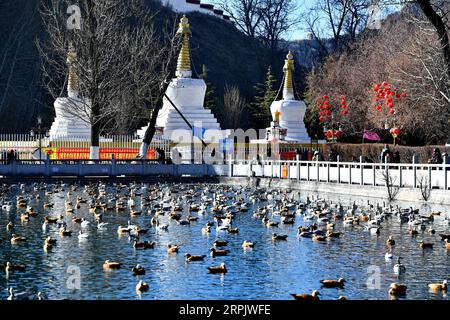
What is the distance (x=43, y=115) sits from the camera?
101m

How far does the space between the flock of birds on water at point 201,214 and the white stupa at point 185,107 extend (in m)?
20.5

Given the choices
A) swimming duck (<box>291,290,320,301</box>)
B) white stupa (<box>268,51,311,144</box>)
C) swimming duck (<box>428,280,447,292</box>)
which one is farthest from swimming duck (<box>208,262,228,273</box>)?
white stupa (<box>268,51,311,144</box>)

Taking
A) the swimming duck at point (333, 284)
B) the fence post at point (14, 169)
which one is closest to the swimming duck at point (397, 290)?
the swimming duck at point (333, 284)

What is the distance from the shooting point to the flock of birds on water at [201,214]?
2161cm

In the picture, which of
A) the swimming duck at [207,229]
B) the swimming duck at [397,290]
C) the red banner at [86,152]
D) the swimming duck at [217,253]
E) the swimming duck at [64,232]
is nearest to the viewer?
the swimming duck at [397,290]

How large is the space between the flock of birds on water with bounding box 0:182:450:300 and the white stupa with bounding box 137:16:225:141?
809 inches

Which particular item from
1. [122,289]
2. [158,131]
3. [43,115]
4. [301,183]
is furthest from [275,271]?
[43,115]

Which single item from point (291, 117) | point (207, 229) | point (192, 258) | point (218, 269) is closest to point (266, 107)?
point (291, 117)

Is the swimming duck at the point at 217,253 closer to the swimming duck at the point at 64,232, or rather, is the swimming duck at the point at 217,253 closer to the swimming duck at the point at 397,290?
the swimming duck at the point at 64,232

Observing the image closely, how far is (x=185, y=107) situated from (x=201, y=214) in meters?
Answer: 36.1
